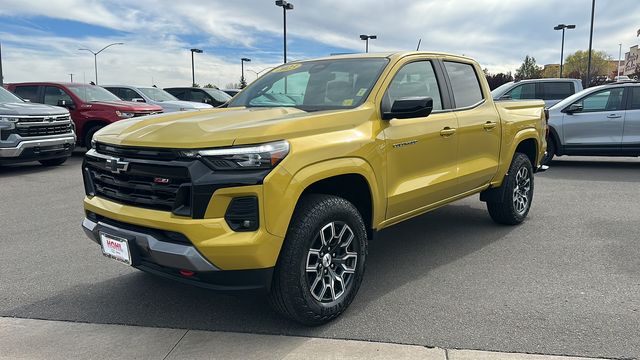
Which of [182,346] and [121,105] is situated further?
[121,105]

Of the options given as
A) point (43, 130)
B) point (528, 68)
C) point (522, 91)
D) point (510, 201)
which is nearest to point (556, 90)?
point (522, 91)

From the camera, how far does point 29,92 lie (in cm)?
1271

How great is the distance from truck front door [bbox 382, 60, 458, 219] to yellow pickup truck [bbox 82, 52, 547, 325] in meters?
0.01

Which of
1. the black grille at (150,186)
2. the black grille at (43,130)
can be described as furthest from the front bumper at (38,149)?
the black grille at (150,186)

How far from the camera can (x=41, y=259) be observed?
15.6 ft

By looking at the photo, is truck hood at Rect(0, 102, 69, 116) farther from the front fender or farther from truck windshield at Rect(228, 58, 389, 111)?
the front fender

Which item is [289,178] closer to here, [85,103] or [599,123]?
[599,123]

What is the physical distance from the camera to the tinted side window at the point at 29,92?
41.4 feet

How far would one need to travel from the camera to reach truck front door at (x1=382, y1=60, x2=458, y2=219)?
385 cm

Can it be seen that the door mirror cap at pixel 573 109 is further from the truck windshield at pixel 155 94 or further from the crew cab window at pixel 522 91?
the truck windshield at pixel 155 94

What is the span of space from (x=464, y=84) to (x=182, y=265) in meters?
3.38

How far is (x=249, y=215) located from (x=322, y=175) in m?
0.57

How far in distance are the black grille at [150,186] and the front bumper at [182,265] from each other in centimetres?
18

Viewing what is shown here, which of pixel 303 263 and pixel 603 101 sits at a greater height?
pixel 603 101
